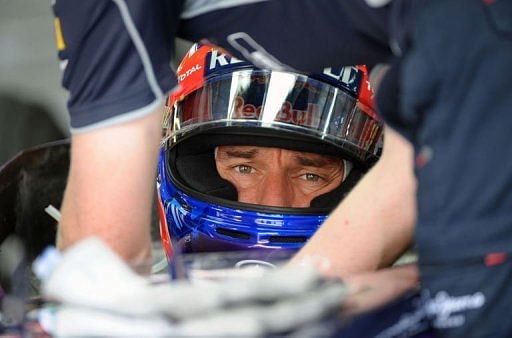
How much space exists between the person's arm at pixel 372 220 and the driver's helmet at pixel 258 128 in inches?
23.8

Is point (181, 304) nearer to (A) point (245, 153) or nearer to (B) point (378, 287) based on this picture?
(B) point (378, 287)

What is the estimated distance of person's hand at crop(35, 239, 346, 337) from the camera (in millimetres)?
660

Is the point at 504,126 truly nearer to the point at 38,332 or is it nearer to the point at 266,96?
the point at 38,332

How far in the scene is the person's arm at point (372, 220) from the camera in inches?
38.1

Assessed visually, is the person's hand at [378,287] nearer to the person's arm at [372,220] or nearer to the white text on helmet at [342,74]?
the person's arm at [372,220]

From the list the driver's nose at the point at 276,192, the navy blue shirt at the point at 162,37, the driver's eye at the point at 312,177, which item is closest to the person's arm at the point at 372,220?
the navy blue shirt at the point at 162,37

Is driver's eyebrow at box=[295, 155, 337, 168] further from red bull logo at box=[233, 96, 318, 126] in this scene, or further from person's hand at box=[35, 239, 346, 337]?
person's hand at box=[35, 239, 346, 337]

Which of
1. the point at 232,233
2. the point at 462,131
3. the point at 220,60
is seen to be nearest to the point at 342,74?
the point at 220,60

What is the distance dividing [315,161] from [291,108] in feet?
0.65

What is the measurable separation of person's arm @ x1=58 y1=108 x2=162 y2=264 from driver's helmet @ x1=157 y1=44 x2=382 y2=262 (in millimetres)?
491

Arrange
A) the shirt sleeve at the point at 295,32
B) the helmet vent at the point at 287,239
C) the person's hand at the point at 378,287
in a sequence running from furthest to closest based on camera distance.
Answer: the helmet vent at the point at 287,239 → the shirt sleeve at the point at 295,32 → the person's hand at the point at 378,287

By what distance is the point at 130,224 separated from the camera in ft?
3.64

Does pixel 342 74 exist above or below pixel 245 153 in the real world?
above

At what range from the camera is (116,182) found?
3.51ft
